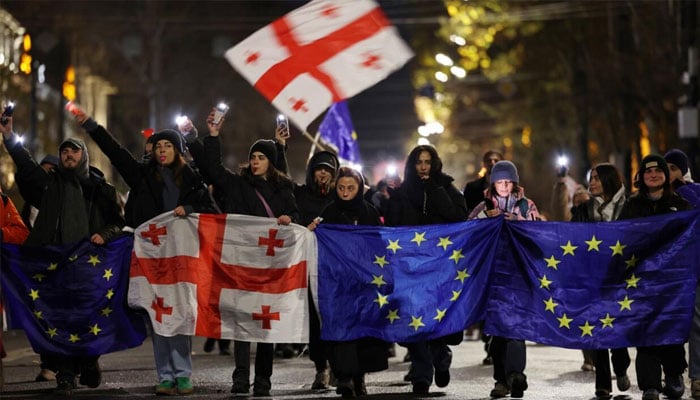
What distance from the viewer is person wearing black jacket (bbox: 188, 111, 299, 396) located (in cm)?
1155

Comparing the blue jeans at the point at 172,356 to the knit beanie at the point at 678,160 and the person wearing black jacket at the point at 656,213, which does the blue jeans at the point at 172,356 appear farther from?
the knit beanie at the point at 678,160

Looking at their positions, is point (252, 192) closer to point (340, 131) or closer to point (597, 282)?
point (597, 282)

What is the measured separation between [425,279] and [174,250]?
2.02 m

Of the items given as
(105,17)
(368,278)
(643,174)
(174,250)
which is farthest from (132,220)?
(105,17)

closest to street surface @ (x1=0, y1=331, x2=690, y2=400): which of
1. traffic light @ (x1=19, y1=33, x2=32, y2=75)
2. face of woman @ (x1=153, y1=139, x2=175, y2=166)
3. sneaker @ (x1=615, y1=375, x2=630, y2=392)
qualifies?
sneaker @ (x1=615, y1=375, x2=630, y2=392)

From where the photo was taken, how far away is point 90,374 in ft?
38.6

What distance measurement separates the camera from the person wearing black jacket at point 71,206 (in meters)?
11.8

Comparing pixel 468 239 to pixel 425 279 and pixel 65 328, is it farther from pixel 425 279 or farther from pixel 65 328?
pixel 65 328

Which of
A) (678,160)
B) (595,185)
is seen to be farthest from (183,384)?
(678,160)

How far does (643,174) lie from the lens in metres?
11.5

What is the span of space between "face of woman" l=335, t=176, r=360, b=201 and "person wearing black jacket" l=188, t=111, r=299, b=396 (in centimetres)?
39

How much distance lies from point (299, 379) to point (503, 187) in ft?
8.36

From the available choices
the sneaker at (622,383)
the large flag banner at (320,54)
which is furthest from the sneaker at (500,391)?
the large flag banner at (320,54)

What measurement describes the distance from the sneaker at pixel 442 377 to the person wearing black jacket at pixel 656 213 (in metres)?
1.55
